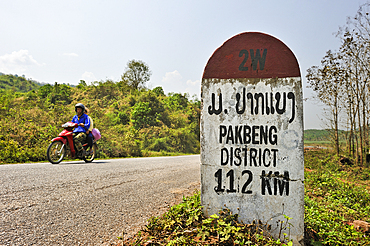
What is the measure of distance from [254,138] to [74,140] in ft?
21.8

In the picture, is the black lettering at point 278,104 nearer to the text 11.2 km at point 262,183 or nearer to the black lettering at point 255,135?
the black lettering at point 255,135

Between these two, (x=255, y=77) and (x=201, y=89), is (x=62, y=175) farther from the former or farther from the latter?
(x=255, y=77)

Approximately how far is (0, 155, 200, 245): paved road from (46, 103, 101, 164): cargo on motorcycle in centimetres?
197

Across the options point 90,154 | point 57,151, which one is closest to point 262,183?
point 57,151

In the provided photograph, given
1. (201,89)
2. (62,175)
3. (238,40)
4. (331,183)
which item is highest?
(238,40)

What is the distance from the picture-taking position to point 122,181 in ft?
16.7

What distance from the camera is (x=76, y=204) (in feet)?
11.1

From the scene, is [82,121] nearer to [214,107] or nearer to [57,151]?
[57,151]

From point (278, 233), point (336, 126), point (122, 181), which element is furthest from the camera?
point (336, 126)

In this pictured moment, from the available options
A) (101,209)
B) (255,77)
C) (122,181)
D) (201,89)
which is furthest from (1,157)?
(255,77)

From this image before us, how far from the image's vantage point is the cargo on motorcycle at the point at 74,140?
23.8 ft

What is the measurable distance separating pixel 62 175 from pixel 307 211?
483 cm

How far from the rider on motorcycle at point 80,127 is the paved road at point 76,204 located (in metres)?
2.29

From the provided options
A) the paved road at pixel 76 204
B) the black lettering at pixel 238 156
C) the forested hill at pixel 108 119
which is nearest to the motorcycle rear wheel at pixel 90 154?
the forested hill at pixel 108 119
